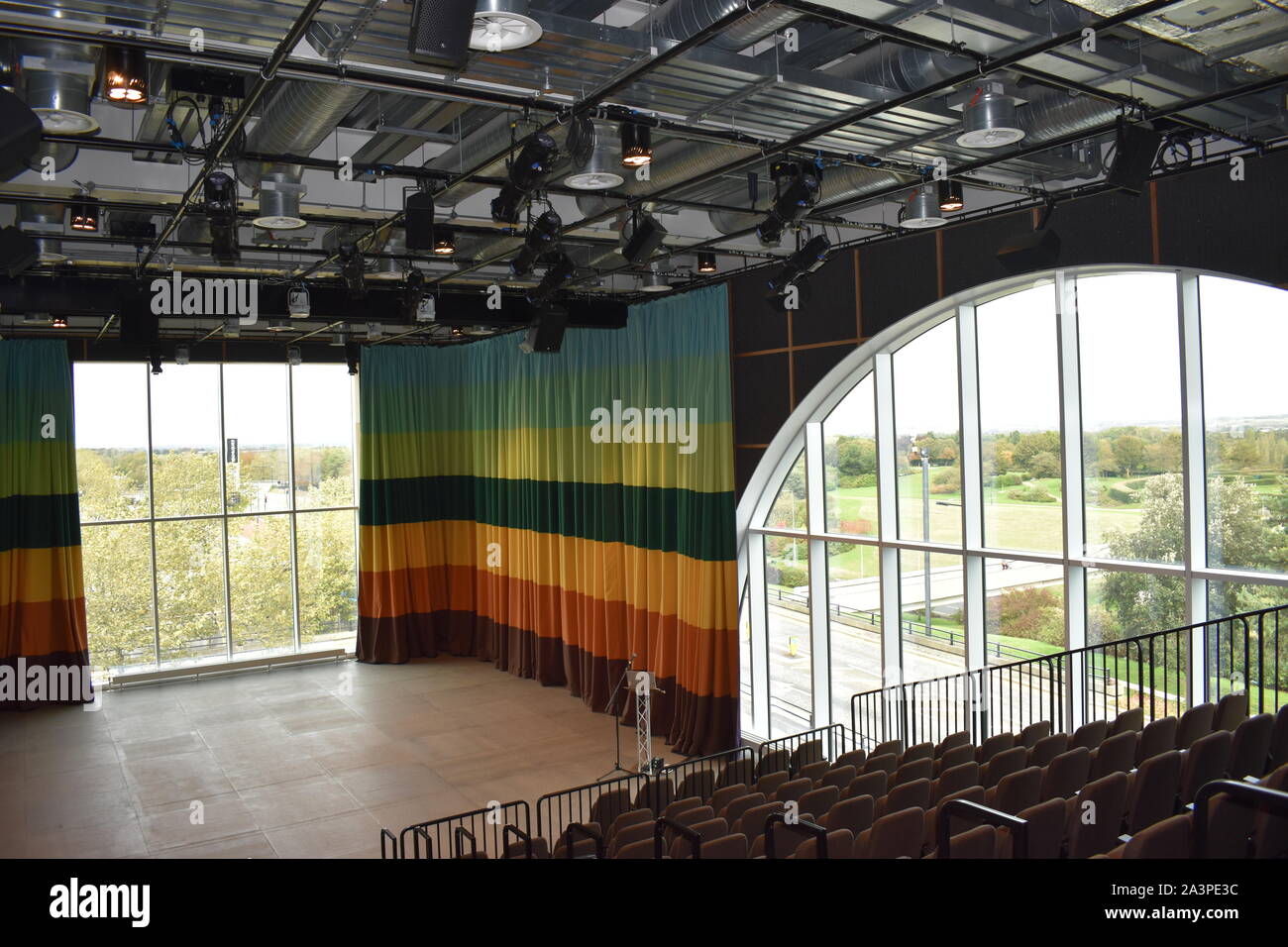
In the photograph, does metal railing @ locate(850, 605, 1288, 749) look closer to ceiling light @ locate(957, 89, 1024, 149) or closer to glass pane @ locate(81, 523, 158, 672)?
ceiling light @ locate(957, 89, 1024, 149)

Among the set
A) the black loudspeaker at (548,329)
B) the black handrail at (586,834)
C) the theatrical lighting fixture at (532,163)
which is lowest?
the black handrail at (586,834)

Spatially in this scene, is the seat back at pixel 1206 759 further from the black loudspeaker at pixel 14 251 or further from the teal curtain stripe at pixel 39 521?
the teal curtain stripe at pixel 39 521

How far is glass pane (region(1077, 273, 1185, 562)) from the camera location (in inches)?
318

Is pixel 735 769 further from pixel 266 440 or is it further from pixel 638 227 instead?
pixel 266 440

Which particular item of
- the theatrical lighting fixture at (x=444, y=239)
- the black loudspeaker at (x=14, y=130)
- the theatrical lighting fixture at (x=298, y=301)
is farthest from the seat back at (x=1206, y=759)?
the theatrical lighting fixture at (x=298, y=301)

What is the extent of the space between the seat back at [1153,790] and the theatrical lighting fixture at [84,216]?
7.87 meters

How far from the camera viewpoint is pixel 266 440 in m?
17.4

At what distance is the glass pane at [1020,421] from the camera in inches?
352

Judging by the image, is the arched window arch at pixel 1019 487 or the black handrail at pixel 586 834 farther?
the arched window arch at pixel 1019 487

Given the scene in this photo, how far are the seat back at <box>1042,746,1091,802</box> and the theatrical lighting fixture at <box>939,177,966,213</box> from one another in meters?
3.72
